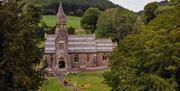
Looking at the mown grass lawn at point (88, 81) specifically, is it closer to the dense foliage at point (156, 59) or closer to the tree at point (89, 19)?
the dense foliage at point (156, 59)

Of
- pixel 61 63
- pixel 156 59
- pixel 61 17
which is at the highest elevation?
pixel 61 17

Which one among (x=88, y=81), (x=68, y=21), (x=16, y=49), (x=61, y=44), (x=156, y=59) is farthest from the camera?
(x=68, y=21)

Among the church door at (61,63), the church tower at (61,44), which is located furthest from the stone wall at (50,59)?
the church door at (61,63)

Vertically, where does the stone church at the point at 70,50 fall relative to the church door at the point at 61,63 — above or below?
above

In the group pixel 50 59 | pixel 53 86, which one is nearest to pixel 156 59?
pixel 53 86

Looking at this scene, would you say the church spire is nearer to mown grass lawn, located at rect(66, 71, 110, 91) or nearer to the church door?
the church door

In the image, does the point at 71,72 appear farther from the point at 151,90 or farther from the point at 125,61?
the point at 151,90

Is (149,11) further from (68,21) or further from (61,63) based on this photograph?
(61,63)
